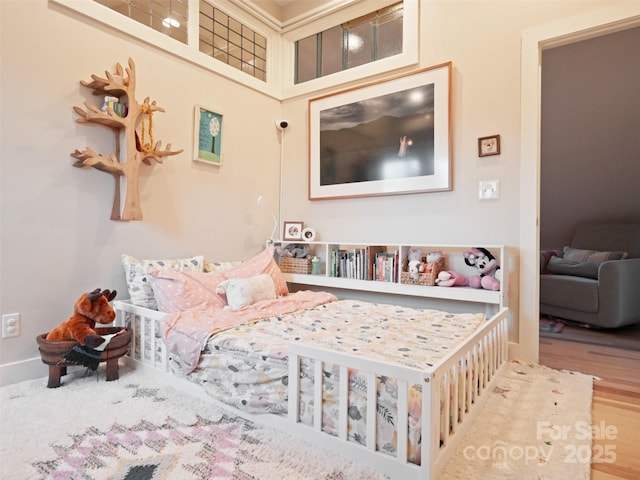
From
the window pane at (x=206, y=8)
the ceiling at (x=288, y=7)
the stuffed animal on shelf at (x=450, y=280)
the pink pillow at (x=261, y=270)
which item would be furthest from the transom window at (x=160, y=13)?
the stuffed animal on shelf at (x=450, y=280)

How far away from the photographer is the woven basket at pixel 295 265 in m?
3.20

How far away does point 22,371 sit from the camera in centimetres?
204

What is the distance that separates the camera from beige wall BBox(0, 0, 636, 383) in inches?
80.3

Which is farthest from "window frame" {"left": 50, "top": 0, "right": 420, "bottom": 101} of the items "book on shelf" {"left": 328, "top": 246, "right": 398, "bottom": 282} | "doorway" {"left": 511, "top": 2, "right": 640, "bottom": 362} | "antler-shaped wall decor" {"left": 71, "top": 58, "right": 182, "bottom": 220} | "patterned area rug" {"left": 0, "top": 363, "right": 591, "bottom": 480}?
"patterned area rug" {"left": 0, "top": 363, "right": 591, "bottom": 480}

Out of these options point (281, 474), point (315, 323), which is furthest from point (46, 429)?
point (315, 323)

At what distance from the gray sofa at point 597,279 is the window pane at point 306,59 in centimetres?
312

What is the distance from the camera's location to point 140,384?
198 cm

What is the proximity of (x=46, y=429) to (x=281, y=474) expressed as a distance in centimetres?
102

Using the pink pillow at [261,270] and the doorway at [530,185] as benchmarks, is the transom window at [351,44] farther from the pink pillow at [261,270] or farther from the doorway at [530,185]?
the pink pillow at [261,270]

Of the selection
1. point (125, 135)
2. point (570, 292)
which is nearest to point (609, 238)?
point (570, 292)

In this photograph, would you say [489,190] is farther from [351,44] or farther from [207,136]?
[207,136]

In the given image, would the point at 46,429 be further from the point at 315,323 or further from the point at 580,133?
the point at 580,133

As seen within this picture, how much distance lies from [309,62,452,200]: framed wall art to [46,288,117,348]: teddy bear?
6.29ft

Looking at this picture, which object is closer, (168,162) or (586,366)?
(586,366)
